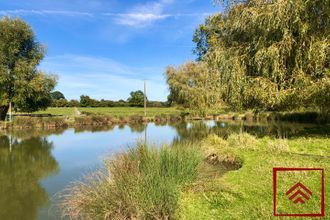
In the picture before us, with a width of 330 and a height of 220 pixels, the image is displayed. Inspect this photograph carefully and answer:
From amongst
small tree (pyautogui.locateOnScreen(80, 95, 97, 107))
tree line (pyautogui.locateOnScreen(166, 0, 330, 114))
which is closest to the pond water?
tree line (pyautogui.locateOnScreen(166, 0, 330, 114))

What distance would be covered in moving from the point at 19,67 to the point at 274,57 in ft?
67.9

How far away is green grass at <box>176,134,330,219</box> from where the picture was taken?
4355 mm

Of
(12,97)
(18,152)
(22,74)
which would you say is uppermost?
(22,74)

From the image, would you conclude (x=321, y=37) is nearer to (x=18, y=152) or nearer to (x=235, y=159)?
(x=235, y=159)

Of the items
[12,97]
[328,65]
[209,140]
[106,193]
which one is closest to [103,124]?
[12,97]

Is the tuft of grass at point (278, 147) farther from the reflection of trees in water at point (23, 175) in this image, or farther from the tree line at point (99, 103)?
the tree line at point (99, 103)

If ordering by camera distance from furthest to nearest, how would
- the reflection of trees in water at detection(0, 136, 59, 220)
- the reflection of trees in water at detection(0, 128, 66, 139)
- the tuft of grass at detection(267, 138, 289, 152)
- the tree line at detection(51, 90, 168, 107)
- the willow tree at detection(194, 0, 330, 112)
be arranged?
the tree line at detection(51, 90, 168, 107), the reflection of trees in water at detection(0, 128, 66, 139), the willow tree at detection(194, 0, 330, 112), the tuft of grass at detection(267, 138, 289, 152), the reflection of trees in water at detection(0, 136, 59, 220)

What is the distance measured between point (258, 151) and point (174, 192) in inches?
191

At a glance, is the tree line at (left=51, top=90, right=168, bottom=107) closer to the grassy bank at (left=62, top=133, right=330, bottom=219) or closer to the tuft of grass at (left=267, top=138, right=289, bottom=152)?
the tuft of grass at (left=267, top=138, right=289, bottom=152)

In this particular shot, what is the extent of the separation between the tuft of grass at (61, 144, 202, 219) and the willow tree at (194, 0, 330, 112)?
6.00 meters

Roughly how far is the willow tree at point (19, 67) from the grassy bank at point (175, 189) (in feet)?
71.4

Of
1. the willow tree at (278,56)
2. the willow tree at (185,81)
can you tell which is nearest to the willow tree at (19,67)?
the willow tree at (185,81)

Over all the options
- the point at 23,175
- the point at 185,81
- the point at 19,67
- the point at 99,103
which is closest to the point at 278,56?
the point at 23,175

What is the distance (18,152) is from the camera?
45.2 feet
